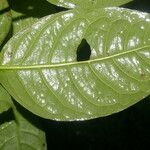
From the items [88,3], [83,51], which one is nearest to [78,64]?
[83,51]

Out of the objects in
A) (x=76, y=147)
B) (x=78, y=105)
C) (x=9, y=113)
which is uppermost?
(x=78, y=105)

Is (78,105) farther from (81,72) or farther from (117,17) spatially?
(117,17)

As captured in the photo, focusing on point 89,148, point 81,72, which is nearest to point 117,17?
point 81,72

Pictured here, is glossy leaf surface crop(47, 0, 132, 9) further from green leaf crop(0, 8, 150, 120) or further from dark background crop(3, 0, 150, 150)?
dark background crop(3, 0, 150, 150)

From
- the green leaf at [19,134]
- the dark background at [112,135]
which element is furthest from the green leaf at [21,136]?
the dark background at [112,135]

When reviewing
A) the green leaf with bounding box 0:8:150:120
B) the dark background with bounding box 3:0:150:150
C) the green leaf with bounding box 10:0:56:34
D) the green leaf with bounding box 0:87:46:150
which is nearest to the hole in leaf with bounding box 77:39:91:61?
the green leaf with bounding box 0:8:150:120
